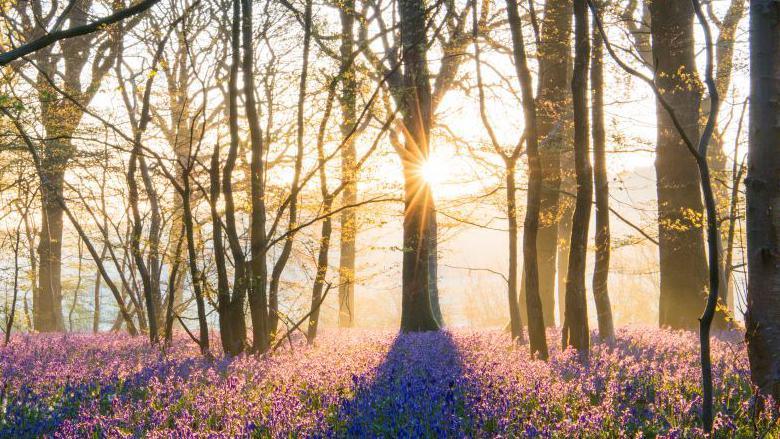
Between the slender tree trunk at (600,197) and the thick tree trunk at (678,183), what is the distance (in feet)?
7.97

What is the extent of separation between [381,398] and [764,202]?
138 inches

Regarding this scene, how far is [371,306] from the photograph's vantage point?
82.9m

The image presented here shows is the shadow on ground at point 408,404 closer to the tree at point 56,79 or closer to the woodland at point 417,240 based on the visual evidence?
the woodland at point 417,240

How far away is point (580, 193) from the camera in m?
8.62

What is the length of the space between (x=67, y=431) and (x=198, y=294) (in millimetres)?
5207

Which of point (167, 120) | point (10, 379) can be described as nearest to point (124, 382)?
point (10, 379)

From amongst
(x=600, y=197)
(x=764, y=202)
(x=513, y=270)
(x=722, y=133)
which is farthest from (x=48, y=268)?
(x=722, y=133)

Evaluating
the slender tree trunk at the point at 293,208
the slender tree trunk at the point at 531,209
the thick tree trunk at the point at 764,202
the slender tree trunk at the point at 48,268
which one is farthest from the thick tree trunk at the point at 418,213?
the slender tree trunk at the point at 48,268

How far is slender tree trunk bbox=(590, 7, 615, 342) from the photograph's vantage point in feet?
37.5

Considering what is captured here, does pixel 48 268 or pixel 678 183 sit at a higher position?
pixel 678 183

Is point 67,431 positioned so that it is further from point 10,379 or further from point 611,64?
point 611,64

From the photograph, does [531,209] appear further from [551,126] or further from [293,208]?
[551,126]

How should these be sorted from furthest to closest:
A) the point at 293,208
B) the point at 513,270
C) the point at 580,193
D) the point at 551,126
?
the point at 551,126 < the point at 513,270 < the point at 293,208 < the point at 580,193

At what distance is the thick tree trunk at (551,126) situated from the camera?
14.8 m
